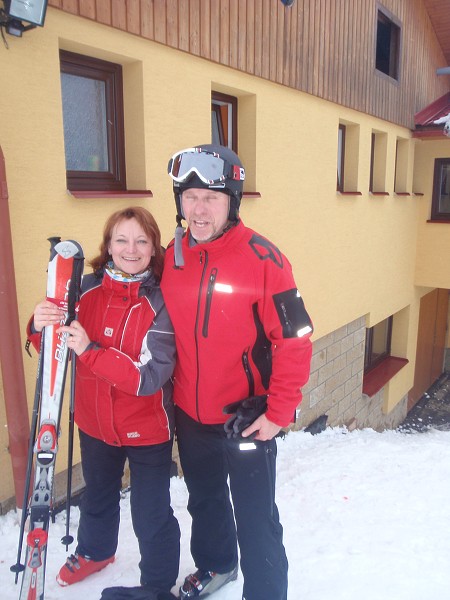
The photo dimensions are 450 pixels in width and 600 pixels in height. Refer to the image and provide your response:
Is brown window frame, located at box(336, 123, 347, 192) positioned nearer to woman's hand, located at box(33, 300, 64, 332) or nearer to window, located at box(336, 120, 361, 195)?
window, located at box(336, 120, 361, 195)

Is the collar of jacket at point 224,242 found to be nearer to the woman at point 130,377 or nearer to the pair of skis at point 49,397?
the woman at point 130,377

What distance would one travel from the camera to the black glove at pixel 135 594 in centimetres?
228

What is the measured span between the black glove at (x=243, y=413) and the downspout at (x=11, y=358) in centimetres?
166

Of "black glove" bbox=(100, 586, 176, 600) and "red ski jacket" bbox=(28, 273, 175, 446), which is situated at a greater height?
"red ski jacket" bbox=(28, 273, 175, 446)

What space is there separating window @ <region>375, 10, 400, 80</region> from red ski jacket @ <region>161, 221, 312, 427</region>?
28.6ft

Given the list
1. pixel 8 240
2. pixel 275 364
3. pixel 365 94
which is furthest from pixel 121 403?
pixel 365 94

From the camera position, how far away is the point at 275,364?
2.08 meters

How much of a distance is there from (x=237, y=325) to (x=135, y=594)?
137cm

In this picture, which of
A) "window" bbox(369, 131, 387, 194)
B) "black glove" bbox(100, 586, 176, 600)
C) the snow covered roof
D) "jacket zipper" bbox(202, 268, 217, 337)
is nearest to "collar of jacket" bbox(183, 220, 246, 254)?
"jacket zipper" bbox(202, 268, 217, 337)

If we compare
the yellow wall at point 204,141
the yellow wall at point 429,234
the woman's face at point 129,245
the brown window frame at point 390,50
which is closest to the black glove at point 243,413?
the woman's face at point 129,245

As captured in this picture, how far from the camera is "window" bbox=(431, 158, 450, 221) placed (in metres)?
10.7

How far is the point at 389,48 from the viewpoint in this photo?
30.5ft

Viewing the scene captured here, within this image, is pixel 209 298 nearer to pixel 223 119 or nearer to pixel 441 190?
pixel 223 119

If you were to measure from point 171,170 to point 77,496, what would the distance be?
2.72 meters
